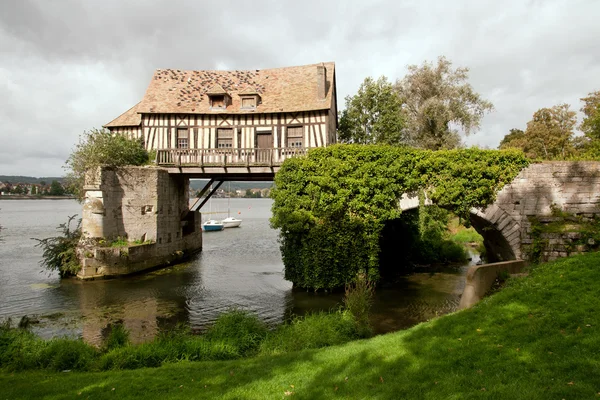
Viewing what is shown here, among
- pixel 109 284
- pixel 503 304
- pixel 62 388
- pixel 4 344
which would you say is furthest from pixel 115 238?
pixel 503 304

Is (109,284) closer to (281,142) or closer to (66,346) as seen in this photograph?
(66,346)

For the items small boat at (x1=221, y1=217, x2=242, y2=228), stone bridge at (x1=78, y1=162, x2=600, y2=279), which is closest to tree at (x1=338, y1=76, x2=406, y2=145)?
stone bridge at (x1=78, y1=162, x2=600, y2=279)

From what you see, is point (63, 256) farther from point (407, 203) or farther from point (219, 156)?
point (407, 203)

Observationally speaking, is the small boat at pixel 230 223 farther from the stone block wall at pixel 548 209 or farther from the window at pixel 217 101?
the stone block wall at pixel 548 209

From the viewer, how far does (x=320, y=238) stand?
525 inches

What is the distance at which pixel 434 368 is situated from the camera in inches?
196

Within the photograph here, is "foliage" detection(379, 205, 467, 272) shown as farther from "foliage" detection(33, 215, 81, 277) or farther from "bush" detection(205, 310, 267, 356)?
"foliage" detection(33, 215, 81, 277)

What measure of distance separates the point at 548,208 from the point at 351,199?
20.3ft

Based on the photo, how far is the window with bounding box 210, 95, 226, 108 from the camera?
20470mm

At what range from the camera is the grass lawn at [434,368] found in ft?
14.4

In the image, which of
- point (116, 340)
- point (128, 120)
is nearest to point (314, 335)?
point (116, 340)

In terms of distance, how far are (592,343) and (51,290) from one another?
1649cm

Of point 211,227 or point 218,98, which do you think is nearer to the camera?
point 218,98

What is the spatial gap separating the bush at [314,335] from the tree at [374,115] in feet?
52.2
